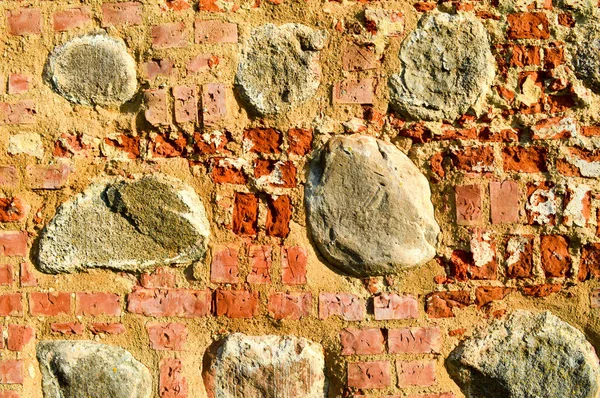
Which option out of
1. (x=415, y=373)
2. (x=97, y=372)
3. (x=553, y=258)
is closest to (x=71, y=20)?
(x=97, y=372)

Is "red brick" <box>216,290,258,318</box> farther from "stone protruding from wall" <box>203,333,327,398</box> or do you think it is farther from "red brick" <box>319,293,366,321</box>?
"red brick" <box>319,293,366,321</box>

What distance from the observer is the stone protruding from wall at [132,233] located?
1631 millimetres

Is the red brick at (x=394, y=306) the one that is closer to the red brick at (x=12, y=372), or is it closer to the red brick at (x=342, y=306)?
the red brick at (x=342, y=306)

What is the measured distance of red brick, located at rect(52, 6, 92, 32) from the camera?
1.70 meters

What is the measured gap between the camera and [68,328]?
1634mm

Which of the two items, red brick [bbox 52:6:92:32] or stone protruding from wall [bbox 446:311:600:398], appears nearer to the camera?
stone protruding from wall [bbox 446:311:600:398]

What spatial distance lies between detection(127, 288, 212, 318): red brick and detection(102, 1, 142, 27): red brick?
69cm

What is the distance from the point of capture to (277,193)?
1.64m

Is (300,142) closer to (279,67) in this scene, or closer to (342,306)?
(279,67)

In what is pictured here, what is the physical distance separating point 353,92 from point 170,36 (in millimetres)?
494

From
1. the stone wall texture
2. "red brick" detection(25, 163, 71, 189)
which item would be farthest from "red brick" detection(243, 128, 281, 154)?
"red brick" detection(25, 163, 71, 189)

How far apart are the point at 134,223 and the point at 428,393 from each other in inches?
33.2

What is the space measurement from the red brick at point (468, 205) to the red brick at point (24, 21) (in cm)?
117

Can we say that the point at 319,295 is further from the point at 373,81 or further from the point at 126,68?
the point at 126,68
